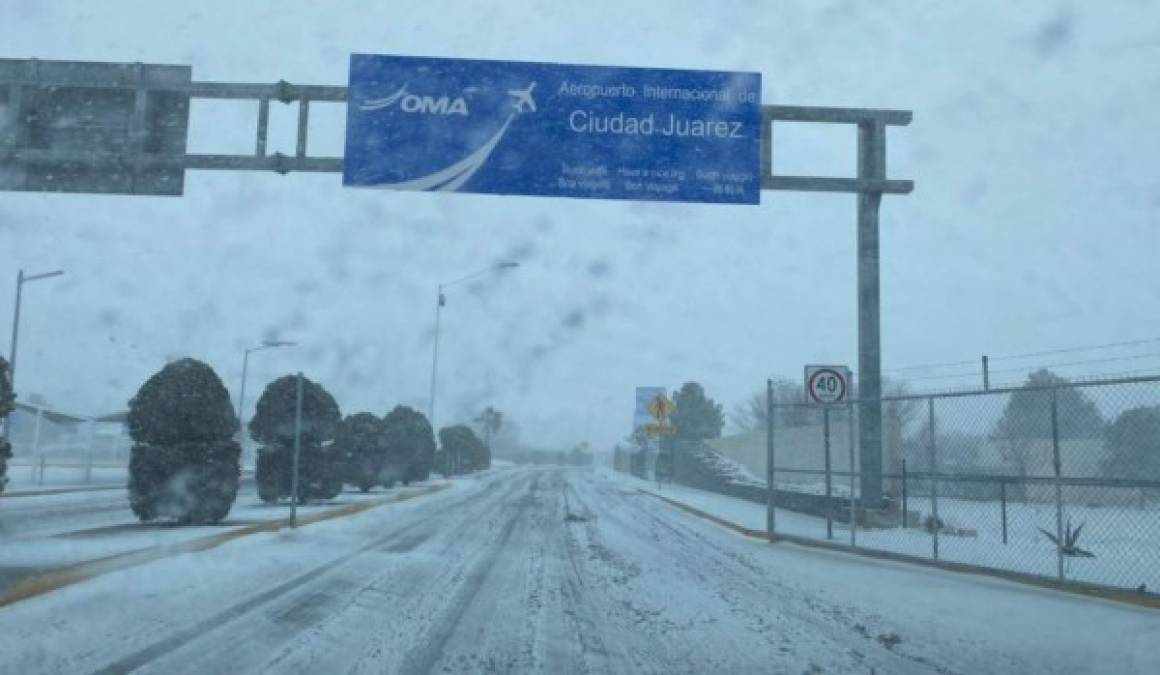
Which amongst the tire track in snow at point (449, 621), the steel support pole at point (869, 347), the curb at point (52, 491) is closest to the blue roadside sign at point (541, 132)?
the steel support pole at point (869, 347)

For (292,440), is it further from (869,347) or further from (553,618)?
(553,618)

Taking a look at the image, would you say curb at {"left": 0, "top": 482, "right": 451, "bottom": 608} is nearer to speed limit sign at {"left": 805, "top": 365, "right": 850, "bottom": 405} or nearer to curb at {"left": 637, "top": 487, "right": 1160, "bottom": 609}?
curb at {"left": 637, "top": 487, "right": 1160, "bottom": 609}

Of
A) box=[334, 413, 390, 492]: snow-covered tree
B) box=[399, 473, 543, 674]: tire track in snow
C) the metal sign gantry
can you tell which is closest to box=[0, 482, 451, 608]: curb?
box=[399, 473, 543, 674]: tire track in snow

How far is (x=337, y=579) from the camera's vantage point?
1148cm

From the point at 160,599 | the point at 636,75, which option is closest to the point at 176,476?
the point at 160,599

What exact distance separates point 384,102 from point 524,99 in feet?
6.25

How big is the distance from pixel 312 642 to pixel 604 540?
32.7ft

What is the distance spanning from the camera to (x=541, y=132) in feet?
44.8

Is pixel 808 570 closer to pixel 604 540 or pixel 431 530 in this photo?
pixel 604 540

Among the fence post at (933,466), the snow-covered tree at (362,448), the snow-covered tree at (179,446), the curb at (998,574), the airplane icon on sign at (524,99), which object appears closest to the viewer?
the curb at (998,574)

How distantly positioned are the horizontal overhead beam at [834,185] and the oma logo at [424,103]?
4.31 metres

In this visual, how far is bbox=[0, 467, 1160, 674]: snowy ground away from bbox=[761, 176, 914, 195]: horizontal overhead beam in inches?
207

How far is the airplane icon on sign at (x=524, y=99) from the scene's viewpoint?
539 inches

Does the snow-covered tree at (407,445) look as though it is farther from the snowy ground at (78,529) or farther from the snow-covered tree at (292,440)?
the snow-covered tree at (292,440)
